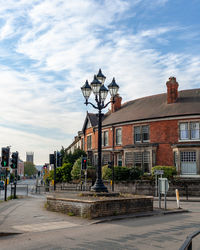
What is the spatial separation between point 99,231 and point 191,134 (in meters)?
26.4

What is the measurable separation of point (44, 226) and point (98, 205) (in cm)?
256

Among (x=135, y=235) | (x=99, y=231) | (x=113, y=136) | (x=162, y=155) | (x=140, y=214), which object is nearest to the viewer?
(x=135, y=235)

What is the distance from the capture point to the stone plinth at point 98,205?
12.1 m

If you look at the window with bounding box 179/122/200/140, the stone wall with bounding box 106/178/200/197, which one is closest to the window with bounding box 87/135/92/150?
the stone wall with bounding box 106/178/200/197

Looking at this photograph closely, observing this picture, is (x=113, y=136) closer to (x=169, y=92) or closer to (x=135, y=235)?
(x=169, y=92)

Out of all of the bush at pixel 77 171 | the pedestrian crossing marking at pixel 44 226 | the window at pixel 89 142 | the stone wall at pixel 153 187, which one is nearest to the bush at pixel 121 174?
the stone wall at pixel 153 187

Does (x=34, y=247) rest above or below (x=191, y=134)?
below

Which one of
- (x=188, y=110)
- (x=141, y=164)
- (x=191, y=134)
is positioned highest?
(x=188, y=110)

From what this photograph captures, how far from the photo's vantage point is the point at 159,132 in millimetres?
35906

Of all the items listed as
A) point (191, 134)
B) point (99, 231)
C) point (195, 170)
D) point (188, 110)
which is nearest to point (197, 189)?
point (195, 170)

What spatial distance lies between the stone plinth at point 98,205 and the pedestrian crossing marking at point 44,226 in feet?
4.22

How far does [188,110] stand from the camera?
34.2 meters

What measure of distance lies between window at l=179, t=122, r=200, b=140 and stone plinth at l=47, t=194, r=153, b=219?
68.3 feet

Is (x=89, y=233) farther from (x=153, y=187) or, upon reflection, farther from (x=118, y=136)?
(x=118, y=136)
